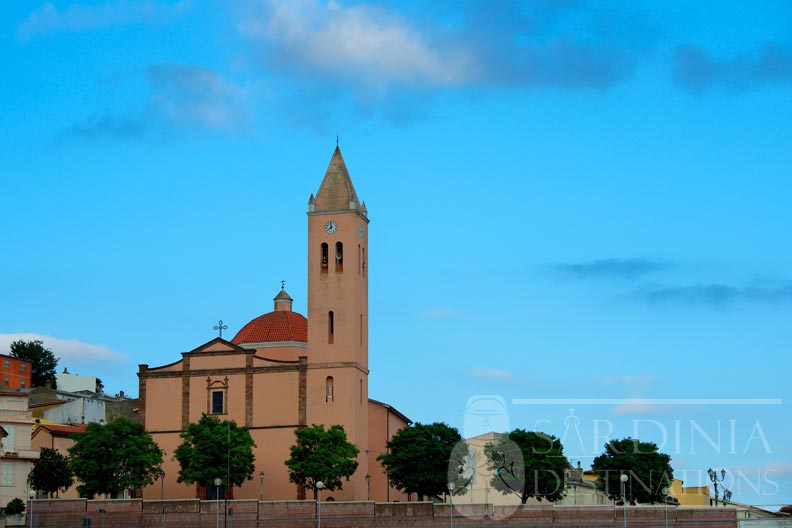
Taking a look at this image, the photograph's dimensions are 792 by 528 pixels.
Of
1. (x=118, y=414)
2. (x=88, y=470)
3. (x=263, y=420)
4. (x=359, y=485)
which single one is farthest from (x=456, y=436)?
A: (x=118, y=414)

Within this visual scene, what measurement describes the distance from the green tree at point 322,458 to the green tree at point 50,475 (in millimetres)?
15020

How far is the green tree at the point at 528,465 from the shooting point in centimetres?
8281

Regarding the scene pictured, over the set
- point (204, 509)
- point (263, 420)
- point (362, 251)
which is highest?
point (362, 251)

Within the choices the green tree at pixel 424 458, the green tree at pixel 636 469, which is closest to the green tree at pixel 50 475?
the green tree at pixel 424 458

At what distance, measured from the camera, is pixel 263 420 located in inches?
3460

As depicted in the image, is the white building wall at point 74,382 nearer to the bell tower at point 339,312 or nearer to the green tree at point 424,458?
the bell tower at point 339,312

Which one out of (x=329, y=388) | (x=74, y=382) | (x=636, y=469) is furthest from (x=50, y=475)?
(x=74, y=382)

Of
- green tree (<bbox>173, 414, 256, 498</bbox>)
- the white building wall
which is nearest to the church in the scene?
green tree (<bbox>173, 414, 256, 498</bbox>)

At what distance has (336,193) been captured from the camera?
9031cm

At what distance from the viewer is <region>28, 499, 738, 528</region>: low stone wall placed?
74.8m

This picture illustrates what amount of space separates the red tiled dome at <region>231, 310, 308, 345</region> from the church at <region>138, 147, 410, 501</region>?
148cm

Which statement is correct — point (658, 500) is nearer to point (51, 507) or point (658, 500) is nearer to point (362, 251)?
point (362, 251)

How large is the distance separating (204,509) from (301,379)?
555 inches

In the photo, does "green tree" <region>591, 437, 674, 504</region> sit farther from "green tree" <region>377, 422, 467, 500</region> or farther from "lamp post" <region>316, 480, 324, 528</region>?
"lamp post" <region>316, 480, 324, 528</region>
